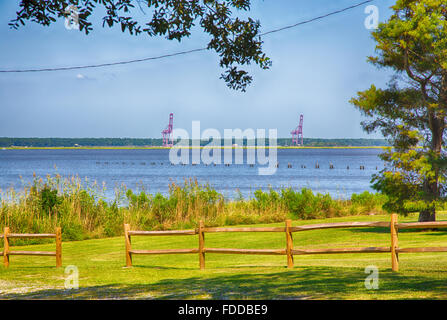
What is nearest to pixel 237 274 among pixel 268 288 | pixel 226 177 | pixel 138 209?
pixel 268 288

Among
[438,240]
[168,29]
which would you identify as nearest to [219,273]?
[168,29]

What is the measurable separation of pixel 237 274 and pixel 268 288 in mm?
2167

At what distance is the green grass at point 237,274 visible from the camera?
9.59 meters

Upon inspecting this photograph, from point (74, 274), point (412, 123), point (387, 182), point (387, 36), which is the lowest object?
point (74, 274)

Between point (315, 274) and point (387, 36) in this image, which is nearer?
point (315, 274)

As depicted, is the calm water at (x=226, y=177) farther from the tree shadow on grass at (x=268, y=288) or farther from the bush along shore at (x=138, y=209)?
the tree shadow on grass at (x=268, y=288)

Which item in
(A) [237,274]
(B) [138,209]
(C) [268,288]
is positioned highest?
(B) [138,209]

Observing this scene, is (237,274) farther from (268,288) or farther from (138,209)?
(138,209)

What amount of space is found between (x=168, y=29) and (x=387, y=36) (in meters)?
12.7

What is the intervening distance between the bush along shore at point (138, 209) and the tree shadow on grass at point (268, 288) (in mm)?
10254

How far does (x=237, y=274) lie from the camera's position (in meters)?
12.1

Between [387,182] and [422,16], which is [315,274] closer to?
[387,182]

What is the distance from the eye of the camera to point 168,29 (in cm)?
802

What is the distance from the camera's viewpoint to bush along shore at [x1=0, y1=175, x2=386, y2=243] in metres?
20.6
